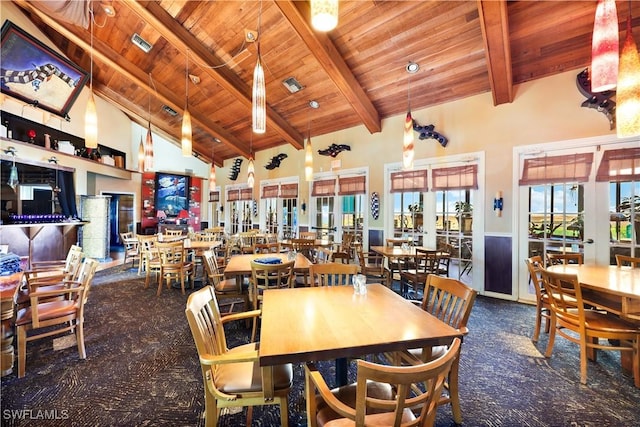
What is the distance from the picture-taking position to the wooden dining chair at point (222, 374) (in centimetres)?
135

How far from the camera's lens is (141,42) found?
5086 mm

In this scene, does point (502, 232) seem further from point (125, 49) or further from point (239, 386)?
point (125, 49)

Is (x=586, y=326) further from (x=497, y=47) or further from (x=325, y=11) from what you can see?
(x=497, y=47)

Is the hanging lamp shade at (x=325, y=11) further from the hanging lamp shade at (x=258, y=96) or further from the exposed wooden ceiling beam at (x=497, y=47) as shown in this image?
the exposed wooden ceiling beam at (x=497, y=47)

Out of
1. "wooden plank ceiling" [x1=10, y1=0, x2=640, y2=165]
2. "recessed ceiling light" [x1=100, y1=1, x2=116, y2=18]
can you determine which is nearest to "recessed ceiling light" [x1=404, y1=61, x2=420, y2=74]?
"wooden plank ceiling" [x1=10, y1=0, x2=640, y2=165]

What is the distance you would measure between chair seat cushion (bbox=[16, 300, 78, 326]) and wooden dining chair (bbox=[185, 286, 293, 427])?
1.85m

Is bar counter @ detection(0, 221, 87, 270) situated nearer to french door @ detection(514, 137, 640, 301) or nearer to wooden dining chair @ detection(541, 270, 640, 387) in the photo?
wooden dining chair @ detection(541, 270, 640, 387)

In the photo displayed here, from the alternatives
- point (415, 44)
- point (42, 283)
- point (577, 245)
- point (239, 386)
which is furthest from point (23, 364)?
point (577, 245)

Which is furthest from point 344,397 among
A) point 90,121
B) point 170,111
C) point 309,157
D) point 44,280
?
point 170,111

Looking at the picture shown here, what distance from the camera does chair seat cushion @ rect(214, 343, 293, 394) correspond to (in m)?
1.47

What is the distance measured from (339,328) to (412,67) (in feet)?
14.6

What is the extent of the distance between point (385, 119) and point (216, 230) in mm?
5929

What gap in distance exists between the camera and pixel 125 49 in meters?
5.47

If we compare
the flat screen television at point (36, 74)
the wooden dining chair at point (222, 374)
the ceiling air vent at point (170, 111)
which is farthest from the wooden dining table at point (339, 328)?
the ceiling air vent at point (170, 111)
